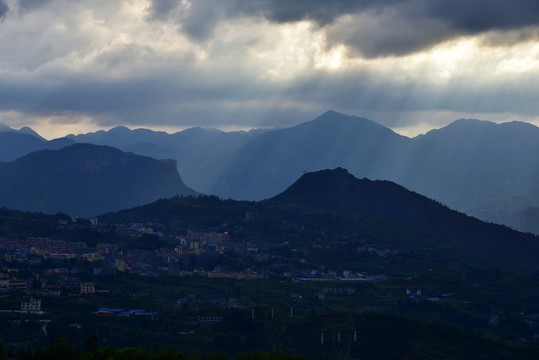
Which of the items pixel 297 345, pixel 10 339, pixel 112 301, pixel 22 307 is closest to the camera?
pixel 10 339

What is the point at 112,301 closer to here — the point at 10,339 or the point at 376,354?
the point at 10,339

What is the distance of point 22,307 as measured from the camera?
17862 cm

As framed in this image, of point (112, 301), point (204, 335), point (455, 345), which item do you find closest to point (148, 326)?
point (204, 335)

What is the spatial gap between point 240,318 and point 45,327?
3814 centimetres

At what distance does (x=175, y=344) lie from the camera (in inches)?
6353

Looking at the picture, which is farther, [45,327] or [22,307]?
[22,307]

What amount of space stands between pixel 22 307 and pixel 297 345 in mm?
56008

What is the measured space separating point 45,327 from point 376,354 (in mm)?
60792

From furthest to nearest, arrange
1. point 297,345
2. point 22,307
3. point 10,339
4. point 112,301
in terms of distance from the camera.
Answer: point 112,301 → point 22,307 → point 297,345 → point 10,339

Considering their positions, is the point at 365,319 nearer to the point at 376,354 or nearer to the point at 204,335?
the point at 376,354

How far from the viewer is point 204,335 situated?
168 metres

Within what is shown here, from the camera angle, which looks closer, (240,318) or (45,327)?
(45,327)

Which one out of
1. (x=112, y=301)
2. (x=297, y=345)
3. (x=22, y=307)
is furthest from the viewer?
(x=112, y=301)

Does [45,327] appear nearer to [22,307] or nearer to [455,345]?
[22,307]
